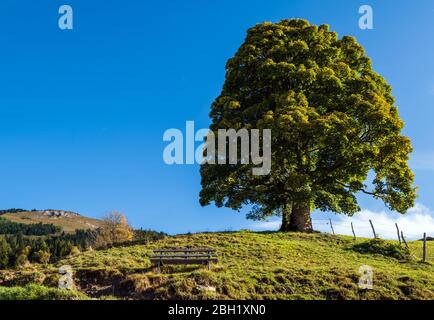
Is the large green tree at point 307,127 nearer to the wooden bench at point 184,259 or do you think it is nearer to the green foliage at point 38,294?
the wooden bench at point 184,259

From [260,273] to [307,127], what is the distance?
1319 centimetres

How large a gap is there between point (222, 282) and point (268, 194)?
16.5m

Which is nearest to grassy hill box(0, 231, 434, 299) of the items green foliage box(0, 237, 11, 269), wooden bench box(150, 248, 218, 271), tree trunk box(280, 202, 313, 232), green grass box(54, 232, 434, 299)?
green grass box(54, 232, 434, 299)

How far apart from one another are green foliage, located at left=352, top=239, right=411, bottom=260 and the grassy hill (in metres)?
0.06

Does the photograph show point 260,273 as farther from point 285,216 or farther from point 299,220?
point 285,216

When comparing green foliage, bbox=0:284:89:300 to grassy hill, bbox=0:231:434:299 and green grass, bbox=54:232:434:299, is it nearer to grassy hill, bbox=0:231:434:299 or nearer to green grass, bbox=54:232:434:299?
grassy hill, bbox=0:231:434:299

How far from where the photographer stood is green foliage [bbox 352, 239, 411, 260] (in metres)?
30.5

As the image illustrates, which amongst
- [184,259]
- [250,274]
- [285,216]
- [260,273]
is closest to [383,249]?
[285,216]

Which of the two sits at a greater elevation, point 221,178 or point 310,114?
point 310,114

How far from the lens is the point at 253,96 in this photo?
38.4 meters

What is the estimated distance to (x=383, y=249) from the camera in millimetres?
31469

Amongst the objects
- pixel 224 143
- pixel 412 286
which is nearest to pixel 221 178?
pixel 224 143

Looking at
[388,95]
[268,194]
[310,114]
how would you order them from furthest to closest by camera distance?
1. [388,95]
2. [268,194]
3. [310,114]

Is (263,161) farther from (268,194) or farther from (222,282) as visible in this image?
(222,282)
